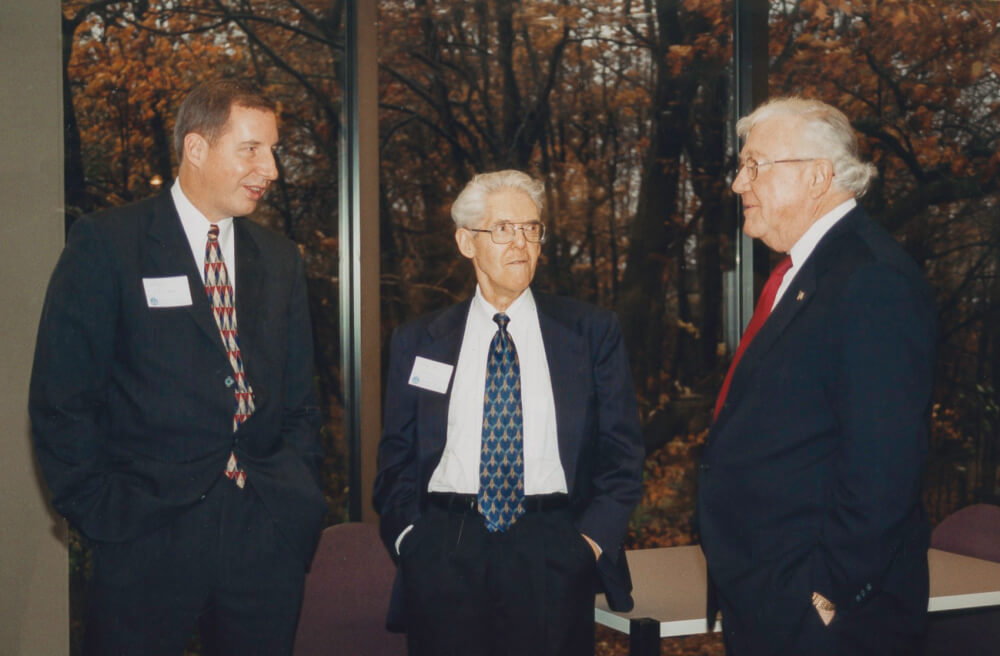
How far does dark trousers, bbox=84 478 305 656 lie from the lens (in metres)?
2.13

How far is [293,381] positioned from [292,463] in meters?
0.24

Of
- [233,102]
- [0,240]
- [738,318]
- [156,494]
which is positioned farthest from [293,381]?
[738,318]

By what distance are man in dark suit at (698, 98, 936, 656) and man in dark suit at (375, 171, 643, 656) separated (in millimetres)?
394

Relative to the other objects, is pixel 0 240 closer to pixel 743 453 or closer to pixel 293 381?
pixel 293 381

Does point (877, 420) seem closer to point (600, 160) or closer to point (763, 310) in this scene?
point (763, 310)

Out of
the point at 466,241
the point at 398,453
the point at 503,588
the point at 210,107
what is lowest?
the point at 503,588

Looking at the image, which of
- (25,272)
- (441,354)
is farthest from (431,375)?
(25,272)

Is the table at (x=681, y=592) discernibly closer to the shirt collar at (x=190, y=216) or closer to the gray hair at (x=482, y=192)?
the gray hair at (x=482, y=192)

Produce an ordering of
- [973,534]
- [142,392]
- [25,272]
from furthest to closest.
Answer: [25,272], [973,534], [142,392]

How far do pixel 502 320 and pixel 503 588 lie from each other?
2.34 feet

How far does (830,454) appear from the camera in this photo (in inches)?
75.5

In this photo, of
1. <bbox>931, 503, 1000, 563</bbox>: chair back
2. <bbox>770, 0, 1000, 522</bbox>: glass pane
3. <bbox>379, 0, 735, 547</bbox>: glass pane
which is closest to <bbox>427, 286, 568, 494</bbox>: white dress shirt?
<bbox>931, 503, 1000, 563</bbox>: chair back

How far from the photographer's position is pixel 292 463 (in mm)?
2369

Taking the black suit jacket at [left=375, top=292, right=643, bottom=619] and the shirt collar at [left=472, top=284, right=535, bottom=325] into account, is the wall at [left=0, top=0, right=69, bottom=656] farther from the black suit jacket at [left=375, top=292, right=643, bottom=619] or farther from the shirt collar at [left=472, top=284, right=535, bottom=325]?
the shirt collar at [left=472, top=284, right=535, bottom=325]
